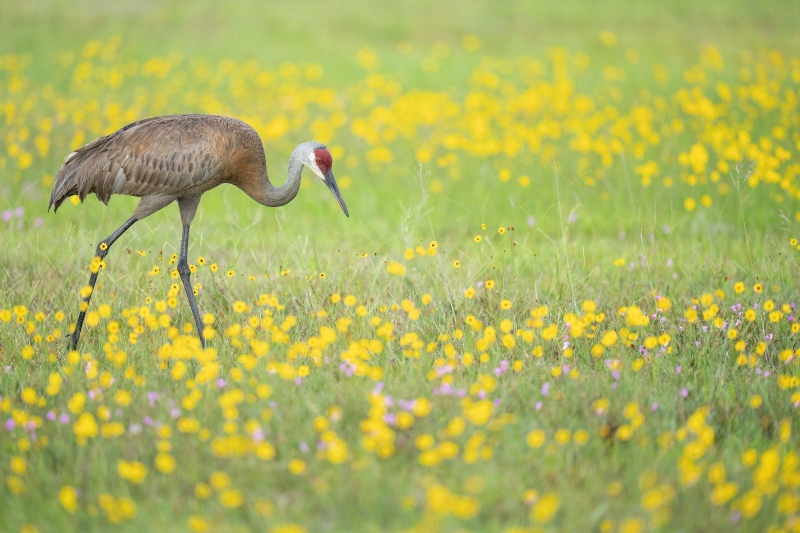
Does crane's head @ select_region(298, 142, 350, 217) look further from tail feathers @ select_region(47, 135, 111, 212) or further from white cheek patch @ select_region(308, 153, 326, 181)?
tail feathers @ select_region(47, 135, 111, 212)

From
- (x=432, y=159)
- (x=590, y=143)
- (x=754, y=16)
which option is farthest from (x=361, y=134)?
(x=754, y=16)

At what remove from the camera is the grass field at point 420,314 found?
282 cm

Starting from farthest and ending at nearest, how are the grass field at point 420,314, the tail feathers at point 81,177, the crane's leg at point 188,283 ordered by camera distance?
the tail feathers at point 81,177 → the crane's leg at point 188,283 → the grass field at point 420,314

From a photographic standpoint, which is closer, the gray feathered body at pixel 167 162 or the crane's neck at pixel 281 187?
the gray feathered body at pixel 167 162

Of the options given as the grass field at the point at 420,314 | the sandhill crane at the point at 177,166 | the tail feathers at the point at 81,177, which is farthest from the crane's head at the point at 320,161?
the tail feathers at the point at 81,177

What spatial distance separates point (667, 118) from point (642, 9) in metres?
6.76

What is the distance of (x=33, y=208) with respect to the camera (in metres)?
6.73

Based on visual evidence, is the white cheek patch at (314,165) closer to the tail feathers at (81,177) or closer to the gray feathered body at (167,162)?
the gray feathered body at (167,162)

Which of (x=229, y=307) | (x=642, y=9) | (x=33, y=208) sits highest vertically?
(x=642, y=9)

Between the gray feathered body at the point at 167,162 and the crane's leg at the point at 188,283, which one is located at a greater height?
the gray feathered body at the point at 167,162

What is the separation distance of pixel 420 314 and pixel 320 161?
104cm

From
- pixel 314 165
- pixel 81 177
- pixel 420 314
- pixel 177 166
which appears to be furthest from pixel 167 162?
pixel 420 314

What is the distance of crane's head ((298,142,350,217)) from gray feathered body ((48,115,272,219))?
0.26m

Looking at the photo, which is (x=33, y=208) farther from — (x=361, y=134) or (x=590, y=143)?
(x=590, y=143)
